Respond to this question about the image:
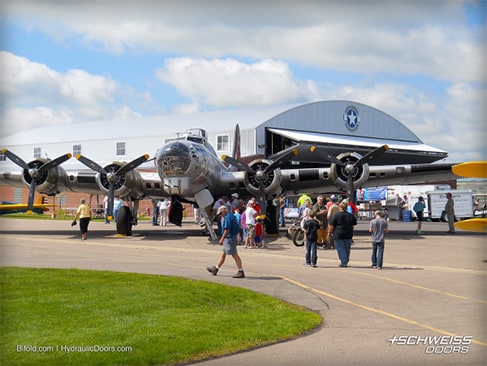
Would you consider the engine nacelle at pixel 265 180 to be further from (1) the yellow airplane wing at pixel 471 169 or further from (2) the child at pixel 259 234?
(1) the yellow airplane wing at pixel 471 169

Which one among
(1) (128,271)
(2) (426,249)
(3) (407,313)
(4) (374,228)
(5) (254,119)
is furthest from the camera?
(5) (254,119)

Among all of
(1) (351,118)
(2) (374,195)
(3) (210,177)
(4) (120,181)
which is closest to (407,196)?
(2) (374,195)

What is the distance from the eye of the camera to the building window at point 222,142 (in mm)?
53875

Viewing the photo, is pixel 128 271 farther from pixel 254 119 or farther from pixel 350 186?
pixel 254 119

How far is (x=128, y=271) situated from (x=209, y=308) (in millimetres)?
4911

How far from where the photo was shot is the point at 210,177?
2686cm

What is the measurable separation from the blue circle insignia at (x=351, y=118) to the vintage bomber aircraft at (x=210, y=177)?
2799cm

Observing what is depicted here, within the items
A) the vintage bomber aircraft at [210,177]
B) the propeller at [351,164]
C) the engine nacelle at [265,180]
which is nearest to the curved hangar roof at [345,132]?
the vintage bomber aircraft at [210,177]

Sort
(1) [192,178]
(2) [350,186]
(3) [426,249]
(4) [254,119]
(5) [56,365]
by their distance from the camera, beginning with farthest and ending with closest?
(4) [254,119]
(2) [350,186]
(1) [192,178]
(3) [426,249]
(5) [56,365]

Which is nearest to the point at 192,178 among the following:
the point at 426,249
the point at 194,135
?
the point at 194,135

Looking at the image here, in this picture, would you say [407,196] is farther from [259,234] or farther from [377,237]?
[377,237]

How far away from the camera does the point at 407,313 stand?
34.9 ft

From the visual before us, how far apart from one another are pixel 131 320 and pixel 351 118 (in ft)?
167

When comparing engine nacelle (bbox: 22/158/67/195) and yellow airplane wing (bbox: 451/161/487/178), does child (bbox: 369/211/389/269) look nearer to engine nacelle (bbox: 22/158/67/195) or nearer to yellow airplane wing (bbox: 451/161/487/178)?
yellow airplane wing (bbox: 451/161/487/178)
